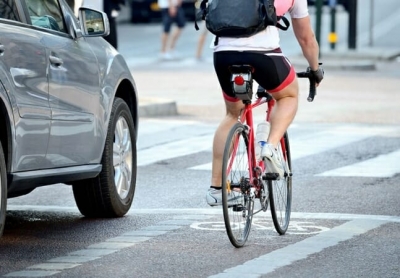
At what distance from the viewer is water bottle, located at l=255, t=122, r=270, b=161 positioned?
7185mm

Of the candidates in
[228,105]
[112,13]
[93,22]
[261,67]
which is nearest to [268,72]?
[261,67]

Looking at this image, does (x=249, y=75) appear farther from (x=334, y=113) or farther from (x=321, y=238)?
(x=334, y=113)

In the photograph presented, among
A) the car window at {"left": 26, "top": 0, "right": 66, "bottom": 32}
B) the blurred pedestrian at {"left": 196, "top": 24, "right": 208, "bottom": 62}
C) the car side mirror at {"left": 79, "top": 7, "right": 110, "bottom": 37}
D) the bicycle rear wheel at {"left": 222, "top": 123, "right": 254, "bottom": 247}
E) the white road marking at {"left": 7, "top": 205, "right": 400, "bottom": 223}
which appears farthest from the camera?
the blurred pedestrian at {"left": 196, "top": 24, "right": 208, "bottom": 62}

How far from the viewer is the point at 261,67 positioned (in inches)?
278

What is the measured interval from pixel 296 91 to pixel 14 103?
1.64 m

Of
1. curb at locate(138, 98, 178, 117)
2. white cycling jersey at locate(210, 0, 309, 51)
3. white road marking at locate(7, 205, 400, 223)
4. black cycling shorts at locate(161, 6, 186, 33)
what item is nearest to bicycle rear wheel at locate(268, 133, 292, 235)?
white road marking at locate(7, 205, 400, 223)

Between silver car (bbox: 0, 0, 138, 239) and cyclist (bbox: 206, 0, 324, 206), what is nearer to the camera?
silver car (bbox: 0, 0, 138, 239)

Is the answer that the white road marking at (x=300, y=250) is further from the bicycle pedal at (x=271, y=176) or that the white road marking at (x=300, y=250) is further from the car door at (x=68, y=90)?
the car door at (x=68, y=90)

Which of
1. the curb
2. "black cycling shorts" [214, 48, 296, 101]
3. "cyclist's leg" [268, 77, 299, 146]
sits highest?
"black cycling shorts" [214, 48, 296, 101]

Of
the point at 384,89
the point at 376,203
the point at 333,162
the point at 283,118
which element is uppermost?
the point at 283,118

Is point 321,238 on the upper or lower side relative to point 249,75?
lower

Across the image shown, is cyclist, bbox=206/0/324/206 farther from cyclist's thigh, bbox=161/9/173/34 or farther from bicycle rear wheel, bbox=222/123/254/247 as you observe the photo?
cyclist's thigh, bbox=161/9/173/34

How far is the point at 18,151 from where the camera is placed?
671 centimetres

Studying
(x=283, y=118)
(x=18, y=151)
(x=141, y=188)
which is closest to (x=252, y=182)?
(x=283, y=118)
